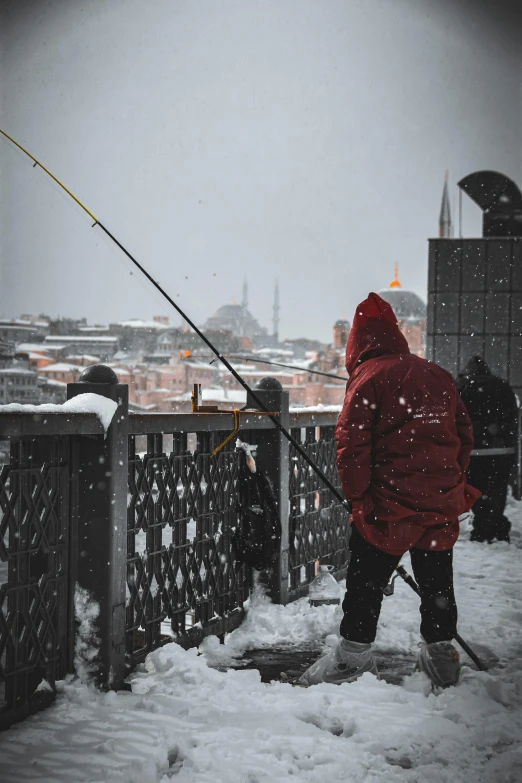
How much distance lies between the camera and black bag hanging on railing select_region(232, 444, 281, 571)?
4.34m

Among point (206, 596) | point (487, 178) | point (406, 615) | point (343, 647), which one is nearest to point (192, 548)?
point (206, 596)

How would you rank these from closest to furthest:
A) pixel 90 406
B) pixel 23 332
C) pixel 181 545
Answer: pixel 90 406 < pixel 181 545 < pixel 23 332

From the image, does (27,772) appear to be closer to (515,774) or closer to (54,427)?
(54,427)

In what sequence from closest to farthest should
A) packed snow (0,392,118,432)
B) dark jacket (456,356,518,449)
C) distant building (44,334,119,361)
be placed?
packed snow (0,392,118,432), dark jacket (456,356,518,449), distant building (44,334,119,361)

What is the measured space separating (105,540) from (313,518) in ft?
8.25

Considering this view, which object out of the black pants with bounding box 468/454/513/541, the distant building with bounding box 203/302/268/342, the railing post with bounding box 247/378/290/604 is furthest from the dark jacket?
the distant building with bounding box 203/302/268/342

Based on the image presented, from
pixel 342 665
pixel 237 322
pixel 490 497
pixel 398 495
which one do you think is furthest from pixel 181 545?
pixel 237 322

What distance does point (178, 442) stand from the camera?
385 cm

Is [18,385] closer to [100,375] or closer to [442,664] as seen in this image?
[100,375]

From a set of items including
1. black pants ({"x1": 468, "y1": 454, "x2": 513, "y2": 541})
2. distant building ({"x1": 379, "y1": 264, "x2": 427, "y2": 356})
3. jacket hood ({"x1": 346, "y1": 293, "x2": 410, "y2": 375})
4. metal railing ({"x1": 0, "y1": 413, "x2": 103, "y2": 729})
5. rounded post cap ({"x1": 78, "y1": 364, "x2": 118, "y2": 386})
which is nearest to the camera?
metal railing ({"x1": 0, "y1": 413, "x2": 103, "y2": 729})

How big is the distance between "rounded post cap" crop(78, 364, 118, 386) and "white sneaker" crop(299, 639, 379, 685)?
1531 millimetres

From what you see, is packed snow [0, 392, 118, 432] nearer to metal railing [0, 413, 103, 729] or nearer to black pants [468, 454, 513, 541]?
metal railing [0, 413, 103, 729]

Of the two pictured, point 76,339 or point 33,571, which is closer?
point 33,571

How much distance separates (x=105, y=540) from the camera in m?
3.18
